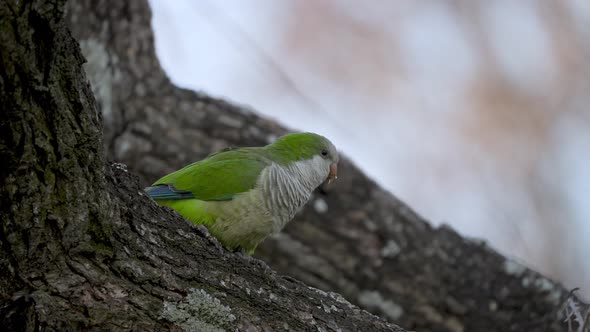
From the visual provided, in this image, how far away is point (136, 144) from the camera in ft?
18.1

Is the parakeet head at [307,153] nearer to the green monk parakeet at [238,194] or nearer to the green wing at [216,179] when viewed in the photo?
the green monk parakeet at [238,194]

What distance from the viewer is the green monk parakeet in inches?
157

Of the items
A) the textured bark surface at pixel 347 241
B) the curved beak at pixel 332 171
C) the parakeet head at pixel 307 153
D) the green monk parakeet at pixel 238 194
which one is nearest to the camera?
the green monk parakeet at pixel 238 194

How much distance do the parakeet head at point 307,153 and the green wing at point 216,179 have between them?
0.95ft

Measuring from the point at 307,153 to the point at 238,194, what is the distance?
0.78m

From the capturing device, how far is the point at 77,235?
223 centimetres

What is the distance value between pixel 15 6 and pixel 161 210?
1.06 m

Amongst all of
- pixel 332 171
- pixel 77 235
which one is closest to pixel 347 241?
pixel 332 171

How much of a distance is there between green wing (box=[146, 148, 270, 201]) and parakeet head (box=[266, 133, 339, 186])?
0.29m

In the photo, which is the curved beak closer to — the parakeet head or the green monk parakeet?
the parakeet head

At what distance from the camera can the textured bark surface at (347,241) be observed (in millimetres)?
5539

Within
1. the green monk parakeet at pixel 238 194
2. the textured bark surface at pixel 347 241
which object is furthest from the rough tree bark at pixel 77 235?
the textured bark surface at pixel 347 241

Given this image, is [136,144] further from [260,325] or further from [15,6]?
[15,6]

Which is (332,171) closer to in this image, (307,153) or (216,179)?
(307,153)
